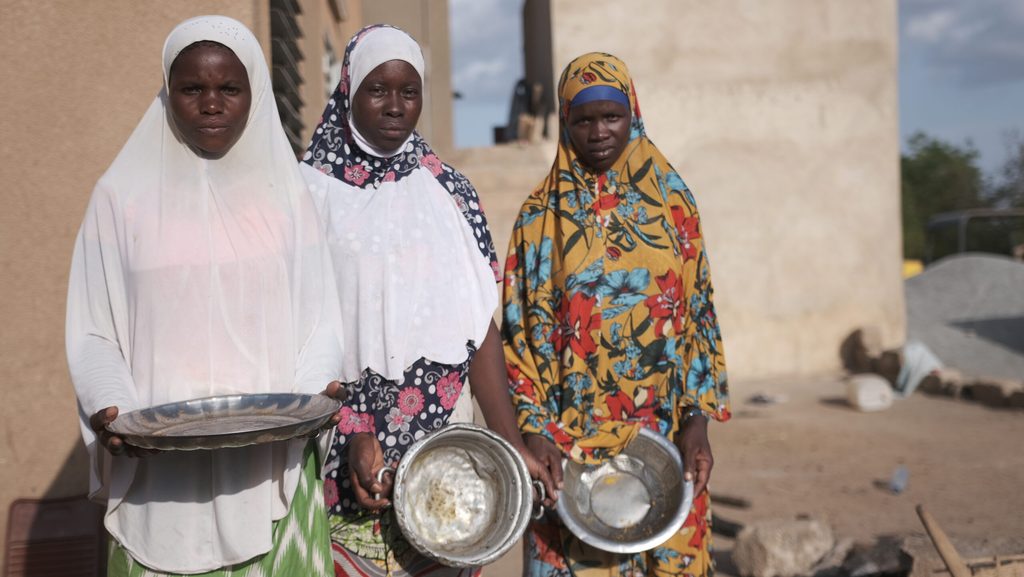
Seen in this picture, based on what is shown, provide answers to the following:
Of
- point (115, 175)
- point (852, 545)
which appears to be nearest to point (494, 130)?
point (852, 545)

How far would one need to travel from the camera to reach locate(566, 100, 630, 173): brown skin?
2553mm

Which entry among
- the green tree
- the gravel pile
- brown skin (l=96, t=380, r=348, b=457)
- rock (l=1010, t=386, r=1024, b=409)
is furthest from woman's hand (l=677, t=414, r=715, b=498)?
the green tree

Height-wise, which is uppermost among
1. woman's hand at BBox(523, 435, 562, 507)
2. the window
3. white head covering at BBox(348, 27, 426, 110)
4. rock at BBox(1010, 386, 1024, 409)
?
the window

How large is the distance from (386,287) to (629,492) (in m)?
0.90

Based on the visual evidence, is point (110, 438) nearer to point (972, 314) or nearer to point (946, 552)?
point (946, 552)

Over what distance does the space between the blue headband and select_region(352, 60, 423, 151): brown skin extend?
0.52m

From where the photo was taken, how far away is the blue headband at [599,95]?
8.34 ft

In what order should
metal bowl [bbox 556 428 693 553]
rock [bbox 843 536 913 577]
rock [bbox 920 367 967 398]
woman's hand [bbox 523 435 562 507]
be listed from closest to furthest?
woman's hand [bbox 523 435 562 507]
metal bowl [bbox 556 428 693 553]
rock [bbox 843 536 913 577]
rock [bbox 920 367 967 398]

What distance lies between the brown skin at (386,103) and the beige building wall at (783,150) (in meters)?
8.82

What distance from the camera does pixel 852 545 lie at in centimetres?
436

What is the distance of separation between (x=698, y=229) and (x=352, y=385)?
110 centimetres

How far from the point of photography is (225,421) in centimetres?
176

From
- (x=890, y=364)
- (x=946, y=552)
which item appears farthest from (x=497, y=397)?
(x=890, y=364)

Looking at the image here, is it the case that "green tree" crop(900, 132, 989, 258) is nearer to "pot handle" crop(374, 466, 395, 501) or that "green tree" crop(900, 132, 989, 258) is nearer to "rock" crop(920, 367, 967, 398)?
"rock" crop(920, 367, 967, 398)
